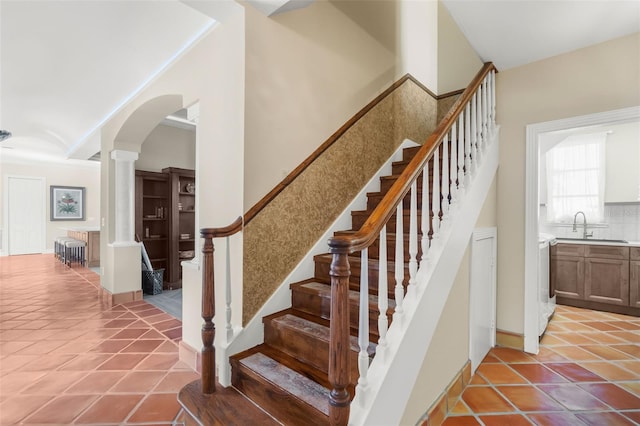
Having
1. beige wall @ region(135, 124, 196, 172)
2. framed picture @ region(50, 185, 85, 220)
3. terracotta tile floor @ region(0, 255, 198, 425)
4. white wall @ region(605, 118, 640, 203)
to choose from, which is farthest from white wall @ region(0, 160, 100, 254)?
white wall @ region(605, 118, 640, 203)

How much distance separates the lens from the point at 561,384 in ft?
7.00

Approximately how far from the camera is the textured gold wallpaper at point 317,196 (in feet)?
6.43

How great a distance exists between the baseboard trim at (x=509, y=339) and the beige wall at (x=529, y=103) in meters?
0.04

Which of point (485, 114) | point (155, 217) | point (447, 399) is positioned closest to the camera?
point (447, 399)

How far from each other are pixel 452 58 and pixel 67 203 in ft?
33.7

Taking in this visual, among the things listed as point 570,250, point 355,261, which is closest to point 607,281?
point 570,250

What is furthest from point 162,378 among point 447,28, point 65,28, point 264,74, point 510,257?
point 447,28

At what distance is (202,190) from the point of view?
2207mm

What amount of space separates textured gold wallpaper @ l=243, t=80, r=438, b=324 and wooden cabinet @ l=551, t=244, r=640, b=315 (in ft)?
7.74

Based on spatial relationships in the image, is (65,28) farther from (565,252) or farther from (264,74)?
(565,252)

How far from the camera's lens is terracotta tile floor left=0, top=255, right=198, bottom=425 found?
185 centimetres

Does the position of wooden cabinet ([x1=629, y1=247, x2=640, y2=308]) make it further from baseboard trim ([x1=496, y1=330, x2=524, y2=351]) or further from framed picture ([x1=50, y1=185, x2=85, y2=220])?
framed picture ([x1=50, y1=185, x2=85, y2=220])

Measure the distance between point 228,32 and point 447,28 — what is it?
9.08ft

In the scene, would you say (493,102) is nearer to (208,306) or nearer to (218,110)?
(218,110)
